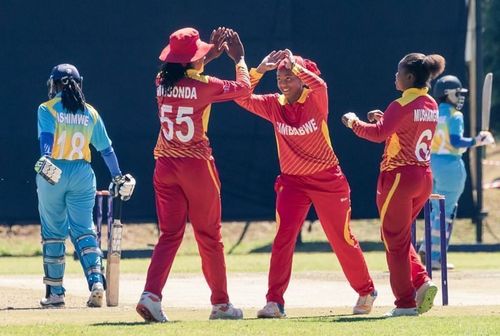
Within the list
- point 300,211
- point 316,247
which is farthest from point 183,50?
point 316,247

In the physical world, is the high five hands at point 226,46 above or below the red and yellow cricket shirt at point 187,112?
above

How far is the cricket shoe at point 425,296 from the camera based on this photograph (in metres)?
10.5

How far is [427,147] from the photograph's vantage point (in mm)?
10531

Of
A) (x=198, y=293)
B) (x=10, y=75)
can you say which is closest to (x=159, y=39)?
(x=10, y=75)

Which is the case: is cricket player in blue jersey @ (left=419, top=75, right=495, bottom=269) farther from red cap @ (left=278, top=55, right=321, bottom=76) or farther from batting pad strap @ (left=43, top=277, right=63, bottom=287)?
red cap @ (left=278, top=55, right=321, bottom=76)

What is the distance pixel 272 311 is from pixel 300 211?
29.9 inches

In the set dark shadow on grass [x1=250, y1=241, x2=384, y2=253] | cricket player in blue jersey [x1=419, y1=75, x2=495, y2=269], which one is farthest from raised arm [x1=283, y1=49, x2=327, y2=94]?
dark shadow on grass [x1=250, y1=241, x2=384, y2=253]

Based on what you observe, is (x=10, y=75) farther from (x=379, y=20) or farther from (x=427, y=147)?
(x=427, y=147)

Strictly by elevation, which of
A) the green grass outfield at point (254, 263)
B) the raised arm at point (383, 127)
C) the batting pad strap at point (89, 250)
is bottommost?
the green grass outfield at point (254, 263)

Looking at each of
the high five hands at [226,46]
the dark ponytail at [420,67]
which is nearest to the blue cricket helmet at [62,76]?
the high five hands at [226,46]

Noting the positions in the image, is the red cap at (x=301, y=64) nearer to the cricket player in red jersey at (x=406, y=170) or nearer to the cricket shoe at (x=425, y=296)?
the cricket player in red jersey at (x=406, y=170)

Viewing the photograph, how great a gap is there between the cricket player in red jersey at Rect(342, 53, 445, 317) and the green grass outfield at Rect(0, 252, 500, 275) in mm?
6160

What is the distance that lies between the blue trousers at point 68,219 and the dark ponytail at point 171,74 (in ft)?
6.85

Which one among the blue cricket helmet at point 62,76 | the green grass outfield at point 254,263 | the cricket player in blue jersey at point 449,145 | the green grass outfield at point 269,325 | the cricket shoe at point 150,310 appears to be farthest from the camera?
the green grass outfield at point 254,263
